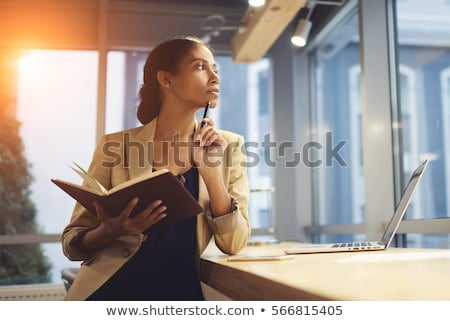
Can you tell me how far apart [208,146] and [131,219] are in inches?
10.0

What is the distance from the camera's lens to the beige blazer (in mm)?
1101

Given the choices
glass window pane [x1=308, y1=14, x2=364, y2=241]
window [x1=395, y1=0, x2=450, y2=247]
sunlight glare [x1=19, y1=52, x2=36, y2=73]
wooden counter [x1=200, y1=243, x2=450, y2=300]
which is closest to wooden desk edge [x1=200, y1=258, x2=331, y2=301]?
wooden counter [x1=200, y1=243, x2=450, y2=300]

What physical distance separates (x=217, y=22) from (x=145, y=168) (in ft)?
6.42

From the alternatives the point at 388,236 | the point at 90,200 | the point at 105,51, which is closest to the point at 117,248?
the point at 90,200

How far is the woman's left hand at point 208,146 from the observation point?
117 centimetres

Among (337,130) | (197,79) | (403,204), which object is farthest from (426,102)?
(197,79)

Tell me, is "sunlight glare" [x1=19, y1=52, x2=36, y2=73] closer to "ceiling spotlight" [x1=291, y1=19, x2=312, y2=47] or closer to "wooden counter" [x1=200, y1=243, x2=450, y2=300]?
"ceiling spotlight" [x1=291, y1=19, x2=312, y2=47]

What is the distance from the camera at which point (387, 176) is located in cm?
222

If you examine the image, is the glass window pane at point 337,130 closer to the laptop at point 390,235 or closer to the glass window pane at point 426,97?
the glass window pane at point 426,97

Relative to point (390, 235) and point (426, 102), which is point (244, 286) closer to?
point (390, 235)

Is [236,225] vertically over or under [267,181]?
under

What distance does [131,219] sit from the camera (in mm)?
1025

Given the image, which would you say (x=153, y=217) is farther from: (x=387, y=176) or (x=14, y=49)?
(x=14, y=49)

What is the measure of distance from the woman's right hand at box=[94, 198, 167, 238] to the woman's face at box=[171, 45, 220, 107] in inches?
13.5
